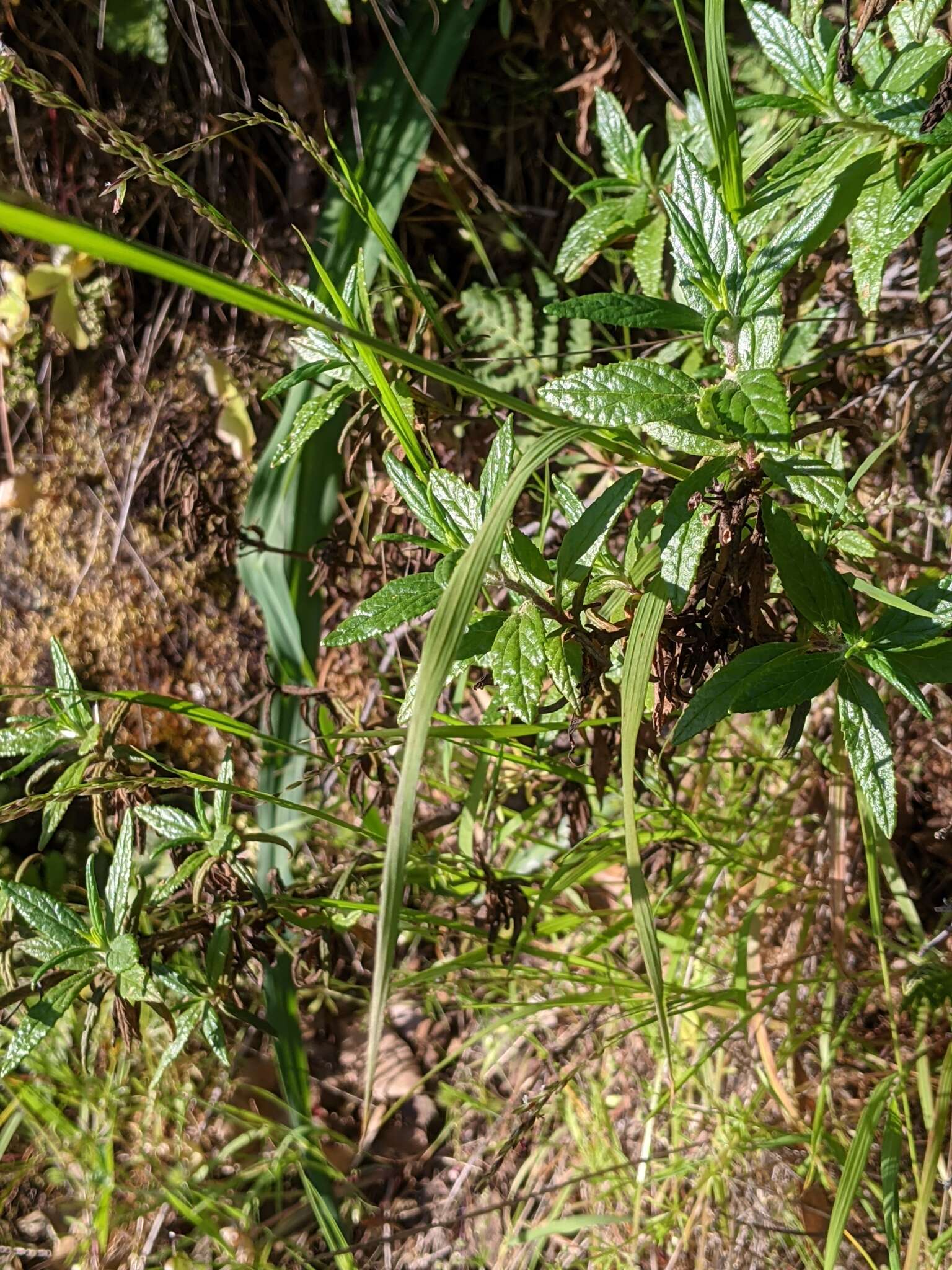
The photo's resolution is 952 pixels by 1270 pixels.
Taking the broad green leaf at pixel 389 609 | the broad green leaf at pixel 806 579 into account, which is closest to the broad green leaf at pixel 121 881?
the broad green leaf at pixel 389 609

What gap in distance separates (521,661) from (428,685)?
0.55 ft


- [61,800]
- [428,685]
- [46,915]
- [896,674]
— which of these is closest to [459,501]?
[428,685]

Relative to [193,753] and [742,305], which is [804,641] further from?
[193,753]

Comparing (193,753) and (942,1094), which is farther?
(193,753)

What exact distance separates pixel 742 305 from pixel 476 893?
831 mm

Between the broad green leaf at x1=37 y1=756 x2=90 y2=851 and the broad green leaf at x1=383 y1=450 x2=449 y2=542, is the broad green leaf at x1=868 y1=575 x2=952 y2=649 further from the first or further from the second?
the broad green leaf at x1=37 y1=756 x2=90 y2=851

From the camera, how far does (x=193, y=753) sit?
1836 millimetres

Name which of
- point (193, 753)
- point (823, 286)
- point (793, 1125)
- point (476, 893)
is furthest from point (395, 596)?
point (193, 753)

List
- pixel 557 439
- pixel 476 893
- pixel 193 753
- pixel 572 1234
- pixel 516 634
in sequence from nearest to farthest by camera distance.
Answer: pixel 557 439, pixel 516 634, pixel 476 893, pixel 572 1234, pixel 193 753

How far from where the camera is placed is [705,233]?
2.22 ft

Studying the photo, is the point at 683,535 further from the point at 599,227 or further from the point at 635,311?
the point at 599,227

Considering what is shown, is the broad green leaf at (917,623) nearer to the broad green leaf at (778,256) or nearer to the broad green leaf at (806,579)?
the broad green leaf at (806,579)

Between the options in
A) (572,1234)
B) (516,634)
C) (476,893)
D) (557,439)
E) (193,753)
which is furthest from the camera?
(193,753)

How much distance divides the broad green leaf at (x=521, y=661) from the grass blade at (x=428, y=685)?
0.37ft
